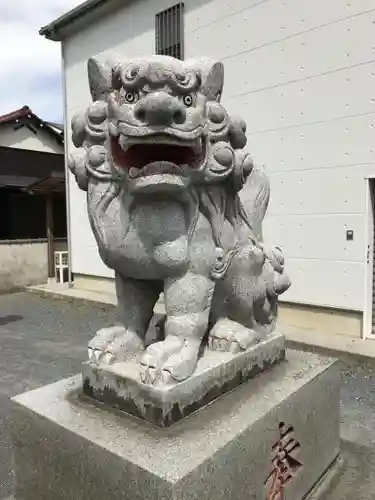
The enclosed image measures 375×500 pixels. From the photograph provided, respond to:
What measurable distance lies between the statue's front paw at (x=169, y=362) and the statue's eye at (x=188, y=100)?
766 mm

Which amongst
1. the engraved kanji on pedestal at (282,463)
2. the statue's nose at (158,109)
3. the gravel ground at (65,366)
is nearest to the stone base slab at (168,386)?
the engraved kanji on pedestal at (282,463)

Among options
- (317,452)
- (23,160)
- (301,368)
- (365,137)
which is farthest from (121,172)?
(23,160)

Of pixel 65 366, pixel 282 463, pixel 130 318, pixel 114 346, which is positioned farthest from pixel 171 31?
pixel 282 463

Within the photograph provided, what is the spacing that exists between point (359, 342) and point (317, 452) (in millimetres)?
2117

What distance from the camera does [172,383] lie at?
139cm

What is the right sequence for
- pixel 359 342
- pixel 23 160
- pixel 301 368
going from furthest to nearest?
1. pixel 23 160
2. pixel 359 342
3. pixel 301 368

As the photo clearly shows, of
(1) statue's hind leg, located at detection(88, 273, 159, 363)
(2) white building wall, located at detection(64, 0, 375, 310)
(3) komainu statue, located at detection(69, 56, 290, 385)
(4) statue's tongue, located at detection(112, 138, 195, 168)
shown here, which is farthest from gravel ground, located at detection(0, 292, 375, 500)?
(2) white building wall, located at detection(64, 0, 375, 310)

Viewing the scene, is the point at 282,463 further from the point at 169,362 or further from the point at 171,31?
the point at 171,31

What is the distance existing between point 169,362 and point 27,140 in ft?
28.9

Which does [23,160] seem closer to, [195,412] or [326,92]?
[326,92]

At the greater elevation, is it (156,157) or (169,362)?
(156,157)

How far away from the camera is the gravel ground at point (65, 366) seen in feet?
6.69

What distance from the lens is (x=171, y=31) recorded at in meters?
5.21

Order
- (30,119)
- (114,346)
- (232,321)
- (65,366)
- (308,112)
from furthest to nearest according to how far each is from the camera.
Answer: (30,119) → (308,112) → (65,366) → (232,321) → (114,346)
